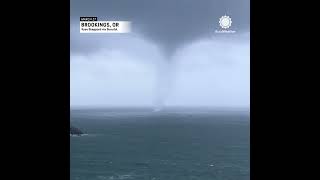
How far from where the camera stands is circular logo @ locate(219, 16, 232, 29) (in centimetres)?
426

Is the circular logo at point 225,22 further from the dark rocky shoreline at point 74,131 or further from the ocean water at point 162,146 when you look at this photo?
the dark rocky shoreline at point 74,131

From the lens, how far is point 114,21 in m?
4.29

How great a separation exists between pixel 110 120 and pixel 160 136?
0.55 m

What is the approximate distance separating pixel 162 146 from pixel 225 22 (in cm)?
140

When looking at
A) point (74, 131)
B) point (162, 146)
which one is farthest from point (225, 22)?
point (74, 131)

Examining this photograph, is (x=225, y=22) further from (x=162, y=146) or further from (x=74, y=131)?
(x=74, y=131)

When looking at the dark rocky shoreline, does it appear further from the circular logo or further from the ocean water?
the circular logo

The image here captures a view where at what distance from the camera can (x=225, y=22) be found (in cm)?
427

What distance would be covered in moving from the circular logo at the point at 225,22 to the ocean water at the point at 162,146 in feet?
2.89

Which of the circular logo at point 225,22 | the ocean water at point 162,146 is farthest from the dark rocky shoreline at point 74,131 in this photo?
the circular logo at point 225,22

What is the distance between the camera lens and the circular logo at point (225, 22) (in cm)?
426

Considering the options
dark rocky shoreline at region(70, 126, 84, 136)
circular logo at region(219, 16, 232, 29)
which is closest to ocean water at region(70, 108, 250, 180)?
dark rocky shoreline at region(70, 126, 84, 136)
